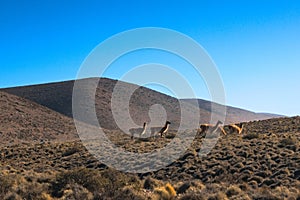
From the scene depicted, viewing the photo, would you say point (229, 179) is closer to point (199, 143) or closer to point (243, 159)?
point (243, 159)

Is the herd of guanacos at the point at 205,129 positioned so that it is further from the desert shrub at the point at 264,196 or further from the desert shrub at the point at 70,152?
the desert shrub at the point at 264,196

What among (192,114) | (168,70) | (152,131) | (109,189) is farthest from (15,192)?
(192,114)

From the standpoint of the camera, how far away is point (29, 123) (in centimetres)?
7119

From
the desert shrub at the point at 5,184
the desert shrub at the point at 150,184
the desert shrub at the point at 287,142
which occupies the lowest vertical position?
the desert shrub at the point at 5,184

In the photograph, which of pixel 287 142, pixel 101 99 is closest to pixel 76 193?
pixel 287 142

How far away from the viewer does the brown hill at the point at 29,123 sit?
2482 inches

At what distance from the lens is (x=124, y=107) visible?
88938mm

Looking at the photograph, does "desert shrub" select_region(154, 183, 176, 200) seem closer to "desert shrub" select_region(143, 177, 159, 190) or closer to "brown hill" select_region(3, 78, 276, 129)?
"desert shrub" select_region(143, 177, 159, 190)

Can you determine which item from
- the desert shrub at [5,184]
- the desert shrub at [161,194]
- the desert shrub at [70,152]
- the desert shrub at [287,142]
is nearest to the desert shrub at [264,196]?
the desert shrub at [161,194]

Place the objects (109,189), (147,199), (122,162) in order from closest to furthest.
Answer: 1. (147,199)
2. (109,189)
3. (122,162)

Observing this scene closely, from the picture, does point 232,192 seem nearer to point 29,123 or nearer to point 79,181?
point 79,181

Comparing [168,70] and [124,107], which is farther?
[124,107]

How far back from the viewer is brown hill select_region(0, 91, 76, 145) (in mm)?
63031

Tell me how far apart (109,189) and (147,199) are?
1.81 metres
